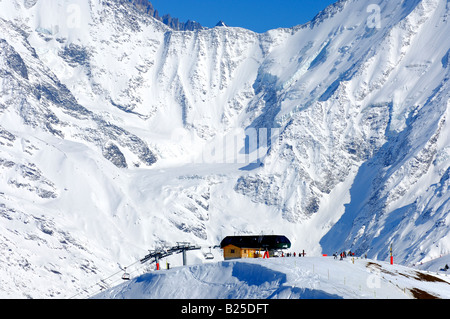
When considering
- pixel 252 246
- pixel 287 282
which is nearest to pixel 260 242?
pixel 252 246

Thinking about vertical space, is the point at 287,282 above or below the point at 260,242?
below

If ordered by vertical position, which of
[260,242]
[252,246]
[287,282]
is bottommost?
[287,282]

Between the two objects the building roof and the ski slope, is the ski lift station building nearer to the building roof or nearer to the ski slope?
the building roof

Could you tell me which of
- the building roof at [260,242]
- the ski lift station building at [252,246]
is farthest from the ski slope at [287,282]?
the ski lift station building at [252,246]

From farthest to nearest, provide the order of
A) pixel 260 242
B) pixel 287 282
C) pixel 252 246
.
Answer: pixel 260 242 < pixel 252 246 < pixel 287 282

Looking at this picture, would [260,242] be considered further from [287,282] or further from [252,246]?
[287,282]
